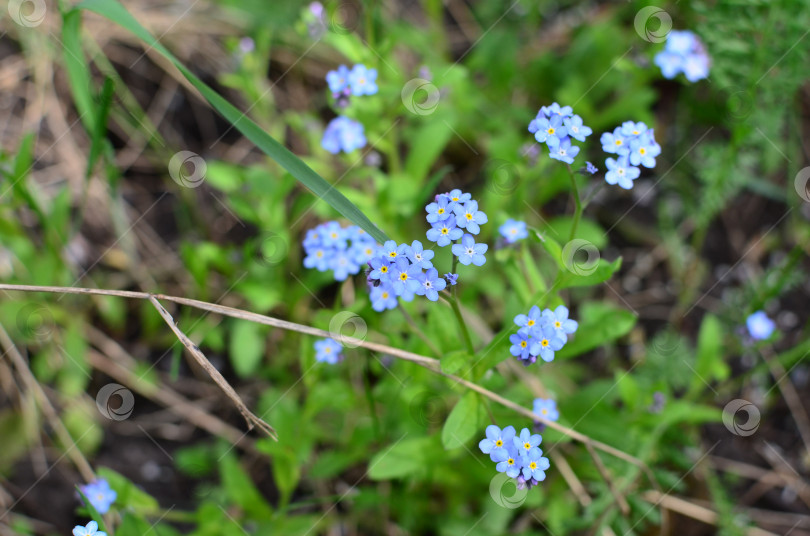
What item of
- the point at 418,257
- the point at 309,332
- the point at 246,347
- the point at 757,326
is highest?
the point at 757,326

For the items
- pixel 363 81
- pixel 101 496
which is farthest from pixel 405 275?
pixel 101 496

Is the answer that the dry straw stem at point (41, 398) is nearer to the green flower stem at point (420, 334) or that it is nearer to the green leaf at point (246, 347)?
the green leaf at point (246, 347)

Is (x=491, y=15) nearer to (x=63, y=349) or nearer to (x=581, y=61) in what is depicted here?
(x=581, y=61)

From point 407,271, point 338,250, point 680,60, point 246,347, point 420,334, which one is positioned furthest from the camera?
point 246,347

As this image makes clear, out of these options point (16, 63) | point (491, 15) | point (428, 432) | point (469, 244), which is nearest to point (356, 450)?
point (428, 432)

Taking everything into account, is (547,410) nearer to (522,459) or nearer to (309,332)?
(522,459)

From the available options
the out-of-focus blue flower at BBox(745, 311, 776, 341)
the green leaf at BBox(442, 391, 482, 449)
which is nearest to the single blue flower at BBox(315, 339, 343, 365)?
the green leaf at BBox(442, 391, 482, 449)

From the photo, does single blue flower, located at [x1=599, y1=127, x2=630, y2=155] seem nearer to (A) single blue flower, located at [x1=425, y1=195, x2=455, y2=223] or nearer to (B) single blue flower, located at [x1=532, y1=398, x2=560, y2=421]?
(A) single blue flower, located at [x1=425, y1=195, x2=455, y2=223]
